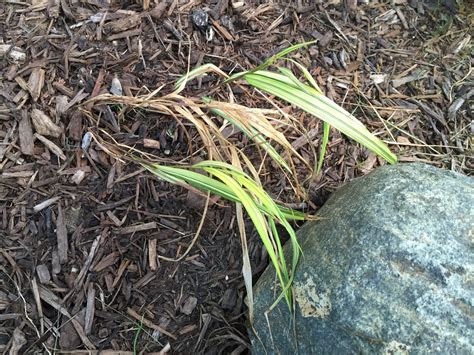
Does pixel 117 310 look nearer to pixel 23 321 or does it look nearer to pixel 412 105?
pixel 23 321

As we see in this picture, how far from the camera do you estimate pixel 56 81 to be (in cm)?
183

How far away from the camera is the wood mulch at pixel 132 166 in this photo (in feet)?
5.43

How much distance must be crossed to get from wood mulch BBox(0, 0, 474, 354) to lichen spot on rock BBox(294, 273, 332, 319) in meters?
0.27

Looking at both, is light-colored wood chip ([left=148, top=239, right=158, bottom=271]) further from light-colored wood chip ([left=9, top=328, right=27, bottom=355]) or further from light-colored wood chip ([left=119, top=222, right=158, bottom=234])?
light-colored wood chip ([left=9, top=328, right=27, bottom=355])

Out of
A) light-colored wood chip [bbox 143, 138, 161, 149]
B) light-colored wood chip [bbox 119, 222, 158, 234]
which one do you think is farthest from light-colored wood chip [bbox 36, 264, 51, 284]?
light-colored wood chip [bbox 143, 138, 161, 149]

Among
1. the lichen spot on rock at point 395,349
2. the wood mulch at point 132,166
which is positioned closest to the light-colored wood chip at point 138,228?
the wood mulch at point 132,166

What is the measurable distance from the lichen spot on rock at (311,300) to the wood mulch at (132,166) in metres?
0.27

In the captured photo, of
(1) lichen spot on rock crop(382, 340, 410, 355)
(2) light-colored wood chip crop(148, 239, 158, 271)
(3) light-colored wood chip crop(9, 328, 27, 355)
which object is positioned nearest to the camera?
(1) lichen spot on rock crop(382, 340, 410, 355)

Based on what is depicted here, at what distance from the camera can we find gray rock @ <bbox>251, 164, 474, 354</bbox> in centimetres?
134

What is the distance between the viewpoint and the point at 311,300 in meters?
1.49

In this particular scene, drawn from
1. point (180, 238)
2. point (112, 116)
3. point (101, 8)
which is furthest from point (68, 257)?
point (101, 8)

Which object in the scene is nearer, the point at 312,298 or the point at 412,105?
the point at 312,298

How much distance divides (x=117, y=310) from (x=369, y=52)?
146 cm

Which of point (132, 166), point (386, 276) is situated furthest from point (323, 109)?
point (132, 166)
